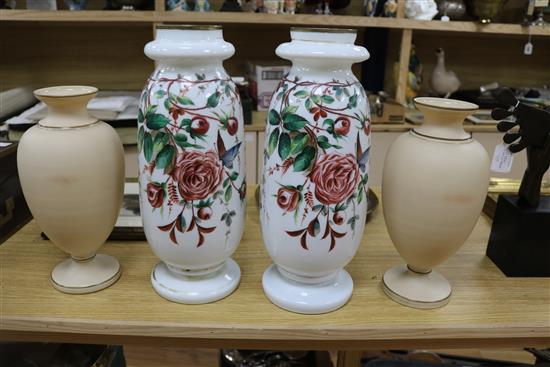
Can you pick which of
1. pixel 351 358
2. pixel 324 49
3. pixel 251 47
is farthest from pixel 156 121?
pixel 251 47

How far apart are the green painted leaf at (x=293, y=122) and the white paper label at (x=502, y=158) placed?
0.38 m

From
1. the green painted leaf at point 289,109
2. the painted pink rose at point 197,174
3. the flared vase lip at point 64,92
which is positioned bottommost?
the painted pink rose at point 197,174

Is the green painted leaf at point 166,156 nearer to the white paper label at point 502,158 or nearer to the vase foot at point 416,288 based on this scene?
the vase foot at point 416,288

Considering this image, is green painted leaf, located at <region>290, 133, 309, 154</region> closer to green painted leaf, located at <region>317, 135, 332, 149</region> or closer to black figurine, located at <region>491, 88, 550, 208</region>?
green painted leaf, located at <region>317, 135, 332, 149</region>

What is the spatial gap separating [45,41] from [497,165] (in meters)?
2.24

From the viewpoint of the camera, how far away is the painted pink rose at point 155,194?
67cm

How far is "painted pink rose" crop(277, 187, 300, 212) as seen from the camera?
0.66 meters

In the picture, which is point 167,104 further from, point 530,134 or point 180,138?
point 530,134

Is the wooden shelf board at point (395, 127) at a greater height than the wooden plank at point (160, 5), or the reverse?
the wooden plank at point (160, 5)

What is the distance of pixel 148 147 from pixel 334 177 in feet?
0.86

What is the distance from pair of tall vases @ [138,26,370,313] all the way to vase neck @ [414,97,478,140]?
90 millimetres

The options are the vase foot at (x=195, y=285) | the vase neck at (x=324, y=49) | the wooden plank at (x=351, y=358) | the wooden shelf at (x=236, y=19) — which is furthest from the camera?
the wooden shelf at (x=236, y=19)

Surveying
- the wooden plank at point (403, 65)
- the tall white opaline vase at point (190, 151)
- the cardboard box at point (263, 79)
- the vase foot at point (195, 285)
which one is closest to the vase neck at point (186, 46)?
the tall white opaline vase at point (190, 151)

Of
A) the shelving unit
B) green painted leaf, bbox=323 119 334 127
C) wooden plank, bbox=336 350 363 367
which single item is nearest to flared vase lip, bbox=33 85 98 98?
green painted leaf, bbox=323 119 334 127
